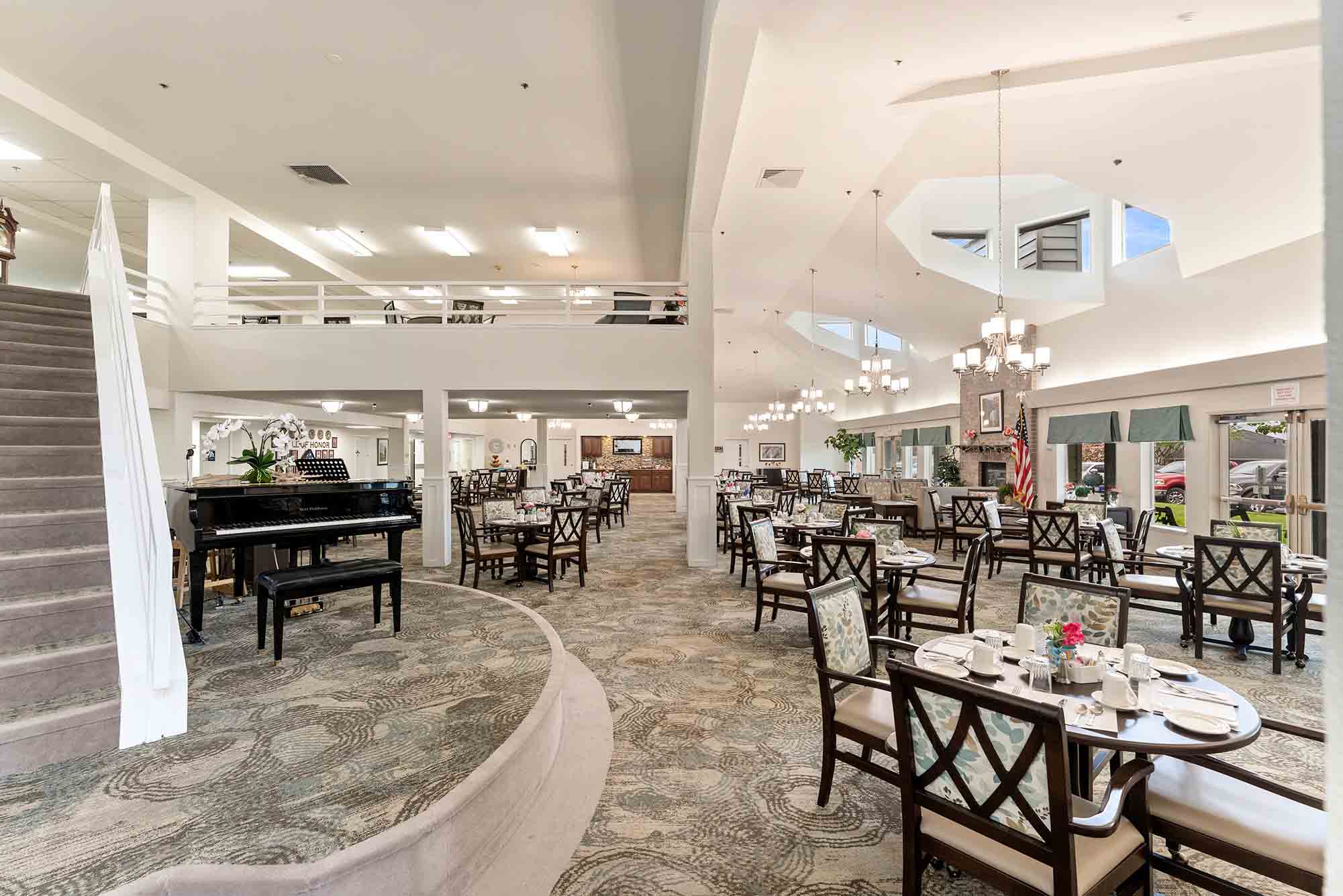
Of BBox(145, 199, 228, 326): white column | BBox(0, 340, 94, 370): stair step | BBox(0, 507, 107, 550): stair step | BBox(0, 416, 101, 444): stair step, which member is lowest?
BBox(0, 507, 107, 550): stair step

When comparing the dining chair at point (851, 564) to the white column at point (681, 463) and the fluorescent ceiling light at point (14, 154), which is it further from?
the fluorescent ceiling light at point (14, 154)

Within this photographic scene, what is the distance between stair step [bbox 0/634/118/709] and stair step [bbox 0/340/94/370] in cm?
265

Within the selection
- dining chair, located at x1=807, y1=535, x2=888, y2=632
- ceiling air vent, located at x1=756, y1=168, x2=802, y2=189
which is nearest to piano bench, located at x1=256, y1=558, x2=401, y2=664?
dining chair, located at x1=807, y1=535, x2=888, y2=632

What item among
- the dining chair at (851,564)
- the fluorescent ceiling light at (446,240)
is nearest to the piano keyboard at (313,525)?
the dining chair at (851,564)

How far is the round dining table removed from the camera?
1.83 meters

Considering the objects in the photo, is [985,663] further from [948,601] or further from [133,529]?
[133,529]

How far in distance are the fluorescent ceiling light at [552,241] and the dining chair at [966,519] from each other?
729 centimetres

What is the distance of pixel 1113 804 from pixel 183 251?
1067 centimetres

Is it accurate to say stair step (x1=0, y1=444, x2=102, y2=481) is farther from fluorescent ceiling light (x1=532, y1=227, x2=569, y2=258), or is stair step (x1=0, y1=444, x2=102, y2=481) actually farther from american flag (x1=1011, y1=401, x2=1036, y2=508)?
american flag (x1=1011, y1=401, x2=1036, y2=508)

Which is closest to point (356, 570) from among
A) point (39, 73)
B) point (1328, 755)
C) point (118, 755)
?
point (118, 755)

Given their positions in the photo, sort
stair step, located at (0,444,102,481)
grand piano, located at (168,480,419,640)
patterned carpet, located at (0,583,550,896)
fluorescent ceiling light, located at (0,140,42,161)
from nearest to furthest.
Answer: patterned carpet, located at (0,583,550,896)
stair step, located at (0,444,102,481)
grand piano, located at (168,480,419,640)
fluorescent ceiling light, located at (0,140,42,161)

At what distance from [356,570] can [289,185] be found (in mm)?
6651

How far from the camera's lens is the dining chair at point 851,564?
4.33 meters

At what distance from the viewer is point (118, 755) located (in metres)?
2.61
